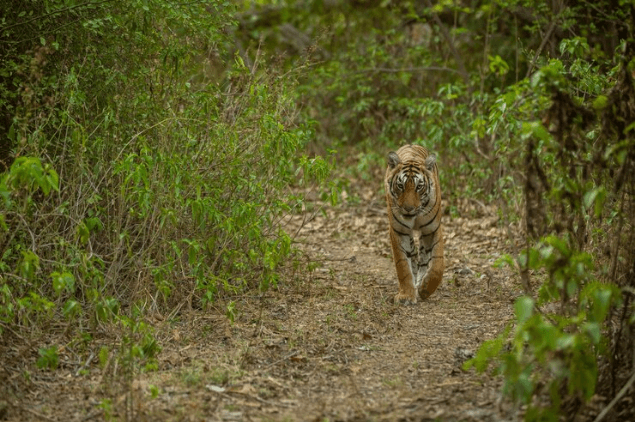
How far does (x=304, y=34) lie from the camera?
14.0 metres

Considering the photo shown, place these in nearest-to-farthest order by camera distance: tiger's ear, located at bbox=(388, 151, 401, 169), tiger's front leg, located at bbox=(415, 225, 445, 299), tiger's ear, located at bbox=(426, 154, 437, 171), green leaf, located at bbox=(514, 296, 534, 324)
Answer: green leaf, located at bbox=(514, 296, 534, 324)
tiger's front leg, located at bbox=(415, 225, 445, 299)
tiger's ear, located at bbox=(426, 154, 437, 171)
tiger's ear, located at bbox=(388, 151, 401, 169)

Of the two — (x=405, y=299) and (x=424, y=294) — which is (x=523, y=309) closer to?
(x=405, y=299)

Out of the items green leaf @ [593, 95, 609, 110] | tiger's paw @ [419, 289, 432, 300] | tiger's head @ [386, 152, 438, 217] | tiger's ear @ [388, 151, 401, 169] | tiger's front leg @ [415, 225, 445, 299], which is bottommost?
tiger's paw @ [419, 289, 432, 300]

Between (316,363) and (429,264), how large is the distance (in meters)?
2.21

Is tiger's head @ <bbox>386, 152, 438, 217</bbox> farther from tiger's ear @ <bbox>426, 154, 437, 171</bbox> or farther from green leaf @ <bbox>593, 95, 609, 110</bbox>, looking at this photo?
green leaf @ <bbox>593, 95, 609, 110</bbox>

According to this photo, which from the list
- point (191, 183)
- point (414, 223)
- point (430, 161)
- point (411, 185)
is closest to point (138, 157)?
point (191, 183)

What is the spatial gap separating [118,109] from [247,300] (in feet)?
5.38

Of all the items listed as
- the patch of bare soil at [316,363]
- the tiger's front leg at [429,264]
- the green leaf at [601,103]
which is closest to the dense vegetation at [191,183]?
the green leaf at [601,103]

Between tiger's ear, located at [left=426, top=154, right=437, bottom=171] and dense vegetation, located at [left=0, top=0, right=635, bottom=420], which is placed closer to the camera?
dense vegetation, located at [left=0, top=0, right=635, bottom=420]

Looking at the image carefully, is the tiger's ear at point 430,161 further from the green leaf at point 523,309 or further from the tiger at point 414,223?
the green leaf at point 523,309

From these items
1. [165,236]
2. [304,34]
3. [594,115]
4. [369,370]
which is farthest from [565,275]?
[304,34]

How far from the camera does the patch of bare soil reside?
3.91 metres

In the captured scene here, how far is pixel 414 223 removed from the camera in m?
6.75

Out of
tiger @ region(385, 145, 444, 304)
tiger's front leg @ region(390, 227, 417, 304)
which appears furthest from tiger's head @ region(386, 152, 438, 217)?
tiger's front leg @ region(390, 227, 417, 304)
